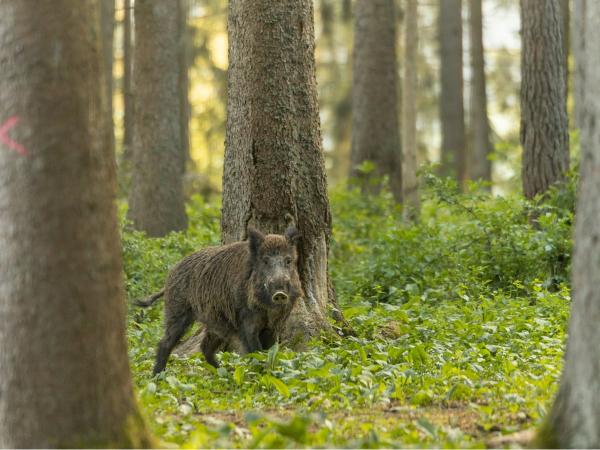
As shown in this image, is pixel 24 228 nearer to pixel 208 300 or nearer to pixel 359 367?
pixel 359 367

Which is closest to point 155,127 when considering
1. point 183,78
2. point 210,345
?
point 183,78

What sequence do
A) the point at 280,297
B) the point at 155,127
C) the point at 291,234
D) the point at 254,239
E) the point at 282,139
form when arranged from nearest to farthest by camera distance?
the point at 280,297, the point at 254,239, the point at 291,234, the point at 282,139, the point at 155,127

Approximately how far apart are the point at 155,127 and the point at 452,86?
1192 centimetres

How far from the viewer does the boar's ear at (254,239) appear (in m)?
8.62

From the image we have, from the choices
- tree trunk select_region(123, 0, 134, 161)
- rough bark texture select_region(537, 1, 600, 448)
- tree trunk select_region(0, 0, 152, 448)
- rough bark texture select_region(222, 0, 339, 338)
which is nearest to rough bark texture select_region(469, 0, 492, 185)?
tree trunk select_region(123, 0, 134, 161)

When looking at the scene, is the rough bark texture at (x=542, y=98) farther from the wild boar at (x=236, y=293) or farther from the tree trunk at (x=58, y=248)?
the tree trunk at (x=58, y=248)

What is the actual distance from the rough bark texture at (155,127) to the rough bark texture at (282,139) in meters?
7.97

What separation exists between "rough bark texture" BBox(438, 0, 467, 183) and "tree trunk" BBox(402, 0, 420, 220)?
9534 millimetres

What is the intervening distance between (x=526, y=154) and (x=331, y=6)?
1637 centimetres

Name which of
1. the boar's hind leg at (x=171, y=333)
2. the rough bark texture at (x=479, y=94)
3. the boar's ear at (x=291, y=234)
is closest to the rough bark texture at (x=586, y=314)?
the boar's ear at (x=291, y=234)

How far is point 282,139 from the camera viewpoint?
31.1 feet

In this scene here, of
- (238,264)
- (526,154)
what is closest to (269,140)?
(238,264)

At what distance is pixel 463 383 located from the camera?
7.20m

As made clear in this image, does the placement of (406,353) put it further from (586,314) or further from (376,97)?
(376,97)
